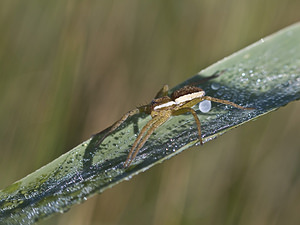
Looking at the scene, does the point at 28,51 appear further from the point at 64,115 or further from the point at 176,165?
the point at 176,165

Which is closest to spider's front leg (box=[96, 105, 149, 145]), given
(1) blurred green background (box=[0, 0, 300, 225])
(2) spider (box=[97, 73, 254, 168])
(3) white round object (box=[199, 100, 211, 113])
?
(2) spider (box=[97, 73, 254, 168])

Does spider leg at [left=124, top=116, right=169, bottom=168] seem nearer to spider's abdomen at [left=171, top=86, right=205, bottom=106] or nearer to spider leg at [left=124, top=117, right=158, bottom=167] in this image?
spider leg at [left=124, top=117, right=158, bottom=167]

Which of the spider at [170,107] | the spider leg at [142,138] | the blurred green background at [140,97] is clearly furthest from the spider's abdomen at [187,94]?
the blurred green background at [140,97]

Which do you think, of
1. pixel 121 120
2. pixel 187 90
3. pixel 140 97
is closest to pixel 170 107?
pixel 187 90

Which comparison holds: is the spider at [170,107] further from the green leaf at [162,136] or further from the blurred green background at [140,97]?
the blurred green background at [140,97]

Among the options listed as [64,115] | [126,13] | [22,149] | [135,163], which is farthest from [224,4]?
[135,163]

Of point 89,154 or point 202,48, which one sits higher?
point 89,154
